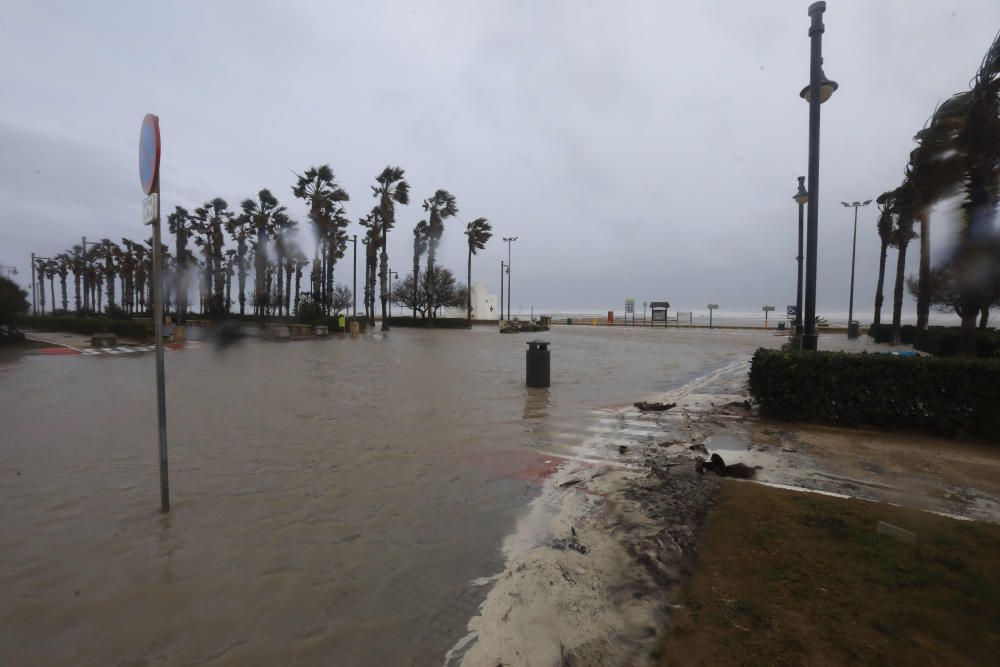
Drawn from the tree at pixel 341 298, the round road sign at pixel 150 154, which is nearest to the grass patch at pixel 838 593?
the round road sign at pixel 150 154

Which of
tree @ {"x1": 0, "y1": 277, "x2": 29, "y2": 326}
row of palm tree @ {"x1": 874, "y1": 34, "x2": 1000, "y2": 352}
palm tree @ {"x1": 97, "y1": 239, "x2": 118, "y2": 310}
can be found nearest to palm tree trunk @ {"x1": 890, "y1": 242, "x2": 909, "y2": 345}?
row of palm tree @ {"x1": 874, "y1": 34, "x2": 1000, "y2": 352}

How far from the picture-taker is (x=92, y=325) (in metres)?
28.0

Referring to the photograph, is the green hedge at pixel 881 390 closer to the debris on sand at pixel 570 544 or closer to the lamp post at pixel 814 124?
Answer: the lamp post at pixel 814 124

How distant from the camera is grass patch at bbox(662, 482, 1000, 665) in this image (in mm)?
2252

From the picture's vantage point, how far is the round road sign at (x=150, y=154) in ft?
12.1

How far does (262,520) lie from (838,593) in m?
4.06

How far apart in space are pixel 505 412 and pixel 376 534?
15.4ft

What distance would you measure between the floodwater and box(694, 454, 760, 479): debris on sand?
1594 millimetres

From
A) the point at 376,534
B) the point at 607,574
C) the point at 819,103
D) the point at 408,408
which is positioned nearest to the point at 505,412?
the point at 408,408

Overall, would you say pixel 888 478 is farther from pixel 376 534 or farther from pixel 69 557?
pixel 69 557

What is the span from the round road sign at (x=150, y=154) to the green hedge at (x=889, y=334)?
31.4 metres

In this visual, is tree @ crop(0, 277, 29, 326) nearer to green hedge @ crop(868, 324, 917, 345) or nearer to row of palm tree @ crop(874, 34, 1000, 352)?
row of palm tree @ crop(874, 34, 1000, 352)

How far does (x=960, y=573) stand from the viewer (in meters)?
2.85

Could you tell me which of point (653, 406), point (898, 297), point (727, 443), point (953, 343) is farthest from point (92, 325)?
point (898, 297)
